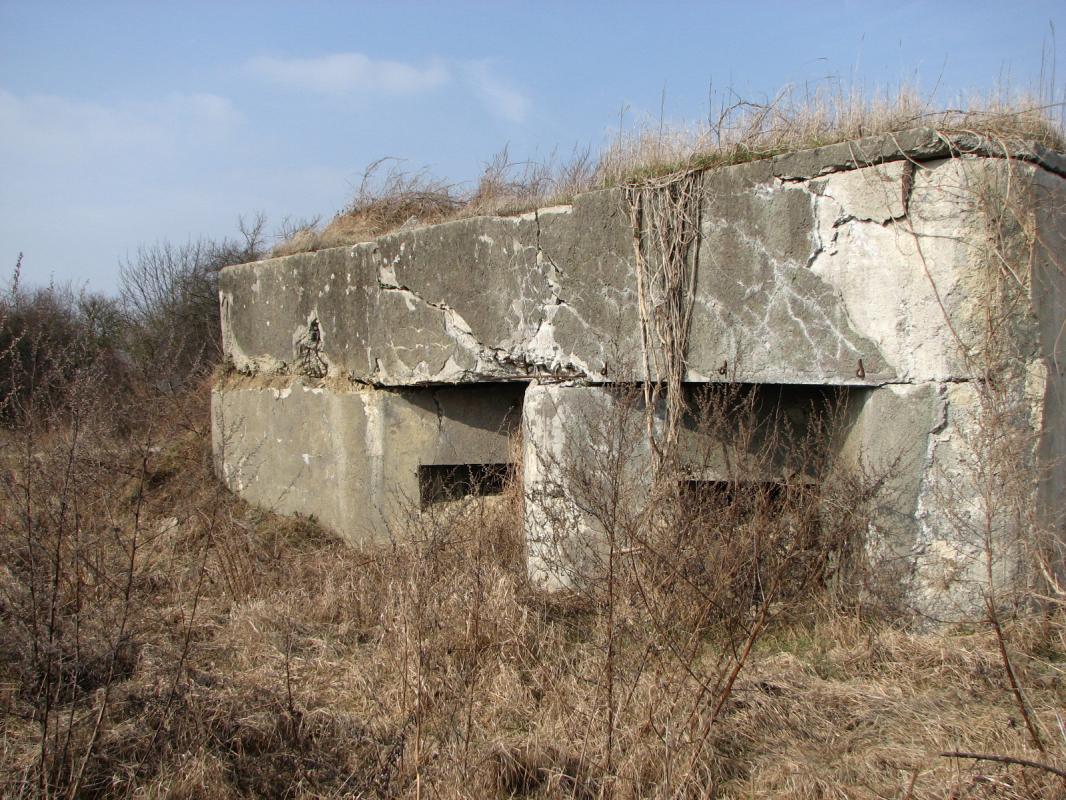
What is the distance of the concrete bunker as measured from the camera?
Result: 2.95 metres

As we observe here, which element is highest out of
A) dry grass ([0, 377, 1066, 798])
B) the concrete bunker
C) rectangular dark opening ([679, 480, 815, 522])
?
the concrete bunker

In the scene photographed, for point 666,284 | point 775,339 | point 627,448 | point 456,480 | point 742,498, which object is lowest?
point 456,480

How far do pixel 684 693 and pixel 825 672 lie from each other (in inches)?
25.0

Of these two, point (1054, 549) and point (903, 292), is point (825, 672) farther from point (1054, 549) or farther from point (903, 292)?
point (903, 292)

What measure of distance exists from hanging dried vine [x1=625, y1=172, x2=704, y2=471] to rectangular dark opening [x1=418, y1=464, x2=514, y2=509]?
3.72 ft

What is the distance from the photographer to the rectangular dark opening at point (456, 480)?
4465mm

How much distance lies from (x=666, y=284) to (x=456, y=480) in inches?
69.4

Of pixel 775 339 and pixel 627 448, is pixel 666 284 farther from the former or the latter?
pixel 627 448

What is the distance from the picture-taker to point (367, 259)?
452 cm

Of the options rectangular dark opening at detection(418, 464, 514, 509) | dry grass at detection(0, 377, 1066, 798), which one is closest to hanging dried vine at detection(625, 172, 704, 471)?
dry grass at detection(0, 377, 1066, 798)

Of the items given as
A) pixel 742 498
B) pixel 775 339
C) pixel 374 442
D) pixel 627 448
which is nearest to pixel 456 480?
pixel 374 442

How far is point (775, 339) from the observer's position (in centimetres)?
323

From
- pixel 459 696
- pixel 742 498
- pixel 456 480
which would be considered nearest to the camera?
pixel 459 696

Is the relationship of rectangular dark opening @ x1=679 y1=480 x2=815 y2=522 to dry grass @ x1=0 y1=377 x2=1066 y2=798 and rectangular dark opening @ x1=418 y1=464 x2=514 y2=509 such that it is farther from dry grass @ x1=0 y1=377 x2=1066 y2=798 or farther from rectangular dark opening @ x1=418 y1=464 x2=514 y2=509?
rectangular dark opening @ x1=418 y1=464 x2=514 y2=509
